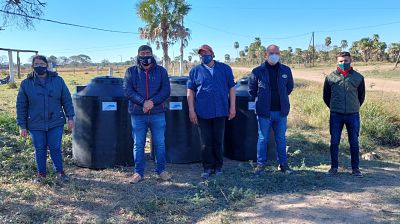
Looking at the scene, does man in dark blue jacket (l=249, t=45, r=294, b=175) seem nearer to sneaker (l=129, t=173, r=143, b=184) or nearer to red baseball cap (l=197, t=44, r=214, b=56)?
red baseball cap (l=197, t=44, r=214, b=56)

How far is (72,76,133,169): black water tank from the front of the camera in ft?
19.0

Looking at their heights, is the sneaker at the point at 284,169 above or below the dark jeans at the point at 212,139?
below

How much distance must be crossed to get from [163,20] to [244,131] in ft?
66.8

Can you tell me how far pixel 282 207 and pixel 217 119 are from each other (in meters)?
1.55

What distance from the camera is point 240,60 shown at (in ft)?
330

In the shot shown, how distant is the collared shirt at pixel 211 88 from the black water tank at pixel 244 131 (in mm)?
1013

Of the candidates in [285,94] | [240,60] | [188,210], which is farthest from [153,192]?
[240,60]

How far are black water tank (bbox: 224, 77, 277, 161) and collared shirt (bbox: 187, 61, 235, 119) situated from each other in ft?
3.32

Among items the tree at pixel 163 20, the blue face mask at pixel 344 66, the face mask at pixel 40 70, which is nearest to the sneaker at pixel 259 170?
the blue face mask at pixel 344 66

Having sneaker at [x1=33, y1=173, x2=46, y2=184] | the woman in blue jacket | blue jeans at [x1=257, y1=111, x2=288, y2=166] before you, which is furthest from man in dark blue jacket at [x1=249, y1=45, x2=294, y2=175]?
sneaker at [x1=33, y1=173, x2=46, y2=184]

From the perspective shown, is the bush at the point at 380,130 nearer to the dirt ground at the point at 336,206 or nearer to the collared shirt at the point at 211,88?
the dirt ground at the point at 336,206

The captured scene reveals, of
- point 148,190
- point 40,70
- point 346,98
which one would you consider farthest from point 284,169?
point 40,70

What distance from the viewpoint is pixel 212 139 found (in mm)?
5684

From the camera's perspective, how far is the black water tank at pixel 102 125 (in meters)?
5.78
